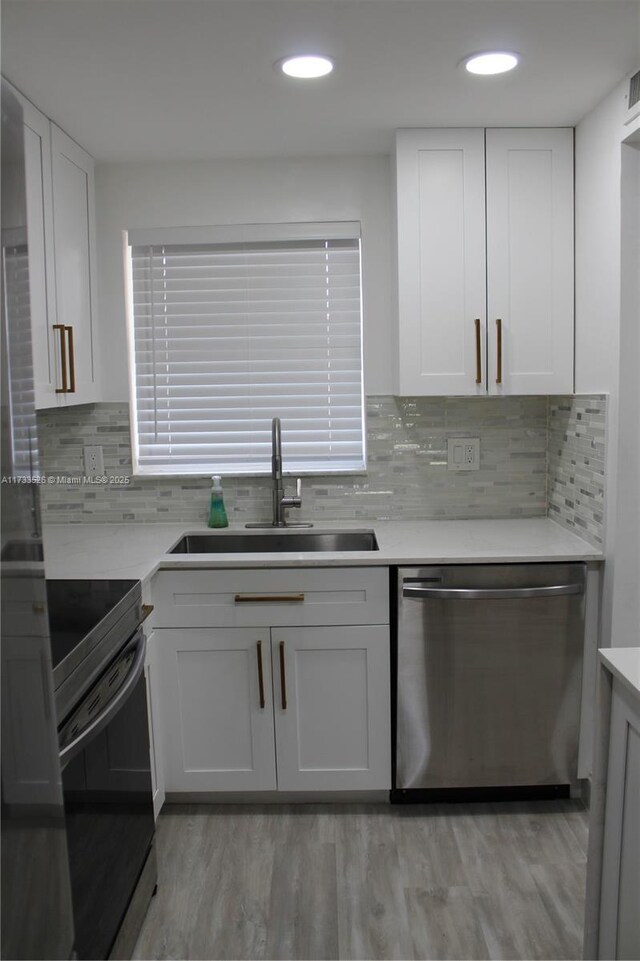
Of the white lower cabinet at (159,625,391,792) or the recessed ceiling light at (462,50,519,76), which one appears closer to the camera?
the recessed ceiling light at (462,50,519,76)

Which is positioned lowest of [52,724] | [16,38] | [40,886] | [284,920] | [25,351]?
[284,920]

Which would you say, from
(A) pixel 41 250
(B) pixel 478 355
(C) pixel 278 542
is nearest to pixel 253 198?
(A) pixel 41 250

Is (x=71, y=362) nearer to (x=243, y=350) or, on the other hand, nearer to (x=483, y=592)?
(x=243, y=350)

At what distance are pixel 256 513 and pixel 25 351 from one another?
7.95 ft

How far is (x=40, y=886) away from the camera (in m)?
0.82

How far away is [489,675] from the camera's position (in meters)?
2.63

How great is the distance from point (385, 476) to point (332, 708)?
96cm

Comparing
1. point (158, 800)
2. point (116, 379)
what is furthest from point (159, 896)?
point (116, 379)

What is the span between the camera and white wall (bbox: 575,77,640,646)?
95.1 inches

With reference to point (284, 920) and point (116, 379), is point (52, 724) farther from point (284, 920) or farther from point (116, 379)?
point (116, 379)

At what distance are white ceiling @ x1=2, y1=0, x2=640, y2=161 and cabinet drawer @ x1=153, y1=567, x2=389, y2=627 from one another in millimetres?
1478

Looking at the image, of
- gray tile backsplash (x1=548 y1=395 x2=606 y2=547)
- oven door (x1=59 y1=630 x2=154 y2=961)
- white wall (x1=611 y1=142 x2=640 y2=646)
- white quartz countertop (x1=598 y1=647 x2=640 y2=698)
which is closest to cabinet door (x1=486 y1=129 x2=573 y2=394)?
gray tile backsplash (x1=548 y1=395 x2=606 y2=547)

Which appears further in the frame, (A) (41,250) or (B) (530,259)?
(B) (530,259)

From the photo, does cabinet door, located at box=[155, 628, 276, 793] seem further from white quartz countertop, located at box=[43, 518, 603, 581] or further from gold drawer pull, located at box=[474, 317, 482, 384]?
gold drawer pull, located at box=[474, 317, 482, 384]
